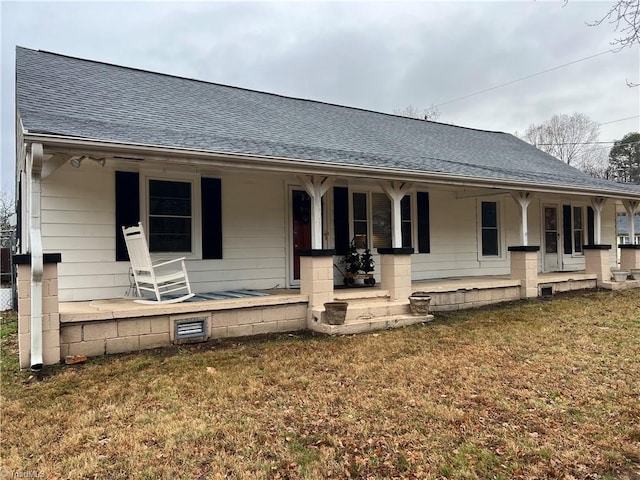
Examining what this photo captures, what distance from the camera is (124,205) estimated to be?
20.1ft

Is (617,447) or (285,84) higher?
(285,84)

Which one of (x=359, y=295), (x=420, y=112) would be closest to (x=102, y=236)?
(x=359, y=295)

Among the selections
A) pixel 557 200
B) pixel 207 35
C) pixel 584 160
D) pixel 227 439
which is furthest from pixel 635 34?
pixel 584 160

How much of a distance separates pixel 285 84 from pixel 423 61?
47.3 feet

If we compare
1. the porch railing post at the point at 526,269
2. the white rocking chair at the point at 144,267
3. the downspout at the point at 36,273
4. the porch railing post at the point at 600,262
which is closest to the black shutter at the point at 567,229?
the porch railing post at the point at 600,262

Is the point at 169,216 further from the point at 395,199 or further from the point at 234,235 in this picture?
the point at 395,199

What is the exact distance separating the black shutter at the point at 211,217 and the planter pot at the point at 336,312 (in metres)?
2.11

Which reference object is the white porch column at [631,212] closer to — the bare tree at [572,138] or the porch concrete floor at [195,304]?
the porch concrete floor at [195,304]

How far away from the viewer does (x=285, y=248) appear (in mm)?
7562

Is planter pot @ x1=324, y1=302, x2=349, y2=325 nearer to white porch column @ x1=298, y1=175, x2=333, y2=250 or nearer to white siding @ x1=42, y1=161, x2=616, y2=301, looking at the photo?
white porch column @ x1=298, y1=175, x2=333, y2=250

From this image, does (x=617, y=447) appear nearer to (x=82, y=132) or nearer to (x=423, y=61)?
(x=82, y=132)

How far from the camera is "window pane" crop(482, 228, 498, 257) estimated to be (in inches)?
402

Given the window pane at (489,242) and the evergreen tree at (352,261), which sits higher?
the window pane at (489,242)

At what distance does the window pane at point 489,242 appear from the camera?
1021 cm
